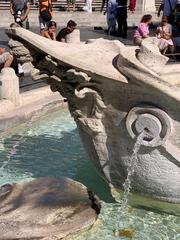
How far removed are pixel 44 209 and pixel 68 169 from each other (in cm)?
133

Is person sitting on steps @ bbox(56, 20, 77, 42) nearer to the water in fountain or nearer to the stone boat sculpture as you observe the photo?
the water in fountain

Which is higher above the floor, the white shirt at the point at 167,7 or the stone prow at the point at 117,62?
the stone prow at the point at 117,62

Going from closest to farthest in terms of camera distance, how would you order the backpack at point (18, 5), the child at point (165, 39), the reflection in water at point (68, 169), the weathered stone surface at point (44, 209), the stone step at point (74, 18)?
1. the weathered stone surface at point (44, 209)
2. the reflection in water at point (68, 169)
3. the child at point (165, 39)
4. the backpack at point (18, 5)
5. the stone step at point (74, 18)

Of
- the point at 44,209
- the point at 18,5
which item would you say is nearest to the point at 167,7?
A: the point at 18,5

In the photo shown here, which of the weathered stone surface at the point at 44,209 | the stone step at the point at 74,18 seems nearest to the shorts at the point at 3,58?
the weathered stone surface at the point at 44,209

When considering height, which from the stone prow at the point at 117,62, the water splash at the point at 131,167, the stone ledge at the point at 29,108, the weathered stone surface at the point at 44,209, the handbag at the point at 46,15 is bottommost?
the stone ledge at the point at 29,108

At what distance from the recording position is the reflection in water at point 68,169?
3.93 m

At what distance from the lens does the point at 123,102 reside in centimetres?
389

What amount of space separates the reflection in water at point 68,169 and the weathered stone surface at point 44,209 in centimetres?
14

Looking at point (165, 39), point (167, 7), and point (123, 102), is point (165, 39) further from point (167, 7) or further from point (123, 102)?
point (123, 102)

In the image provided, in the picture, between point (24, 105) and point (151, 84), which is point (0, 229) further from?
point (24, 105)

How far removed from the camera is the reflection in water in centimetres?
393

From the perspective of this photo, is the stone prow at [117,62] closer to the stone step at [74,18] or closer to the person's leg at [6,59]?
the person's leg at [6,59]

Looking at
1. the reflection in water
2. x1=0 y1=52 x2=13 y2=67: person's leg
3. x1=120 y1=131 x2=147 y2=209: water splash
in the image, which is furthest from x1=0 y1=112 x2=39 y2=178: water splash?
x1=0 y1=52 x2=13 y2=67: person's leg
